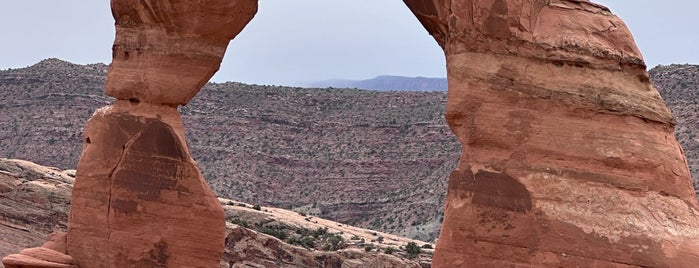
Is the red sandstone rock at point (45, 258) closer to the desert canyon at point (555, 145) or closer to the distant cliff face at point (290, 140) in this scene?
the desert canyon at point (555, 145)

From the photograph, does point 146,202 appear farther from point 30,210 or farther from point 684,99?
point 684,99

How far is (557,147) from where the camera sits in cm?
1292

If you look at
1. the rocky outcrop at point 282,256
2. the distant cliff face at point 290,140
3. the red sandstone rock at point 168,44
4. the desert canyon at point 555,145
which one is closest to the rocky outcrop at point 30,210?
the rocky outcrop at point 282,256

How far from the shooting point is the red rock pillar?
16.2 metres

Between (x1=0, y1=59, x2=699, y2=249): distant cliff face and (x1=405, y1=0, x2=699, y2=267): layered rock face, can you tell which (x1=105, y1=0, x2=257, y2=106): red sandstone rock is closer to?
(x1=405, y1=0, x2=699, y2=267): layered rock face

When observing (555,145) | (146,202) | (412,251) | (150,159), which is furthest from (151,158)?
(412,251)

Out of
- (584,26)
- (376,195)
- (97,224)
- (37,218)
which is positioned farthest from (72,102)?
(584,26)

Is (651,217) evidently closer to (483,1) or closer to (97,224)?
(483,1)

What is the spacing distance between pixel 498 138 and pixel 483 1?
5.31 feet

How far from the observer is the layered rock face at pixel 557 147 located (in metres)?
12.6

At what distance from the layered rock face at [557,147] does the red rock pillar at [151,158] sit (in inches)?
172

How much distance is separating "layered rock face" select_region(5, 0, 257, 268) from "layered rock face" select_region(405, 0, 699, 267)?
439cm

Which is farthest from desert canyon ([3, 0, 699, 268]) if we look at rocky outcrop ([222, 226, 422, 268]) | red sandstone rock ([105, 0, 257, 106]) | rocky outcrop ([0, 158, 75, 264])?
rocky outcrop ([0, 158, 75, 264])

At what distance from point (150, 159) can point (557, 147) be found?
20.5 ft
